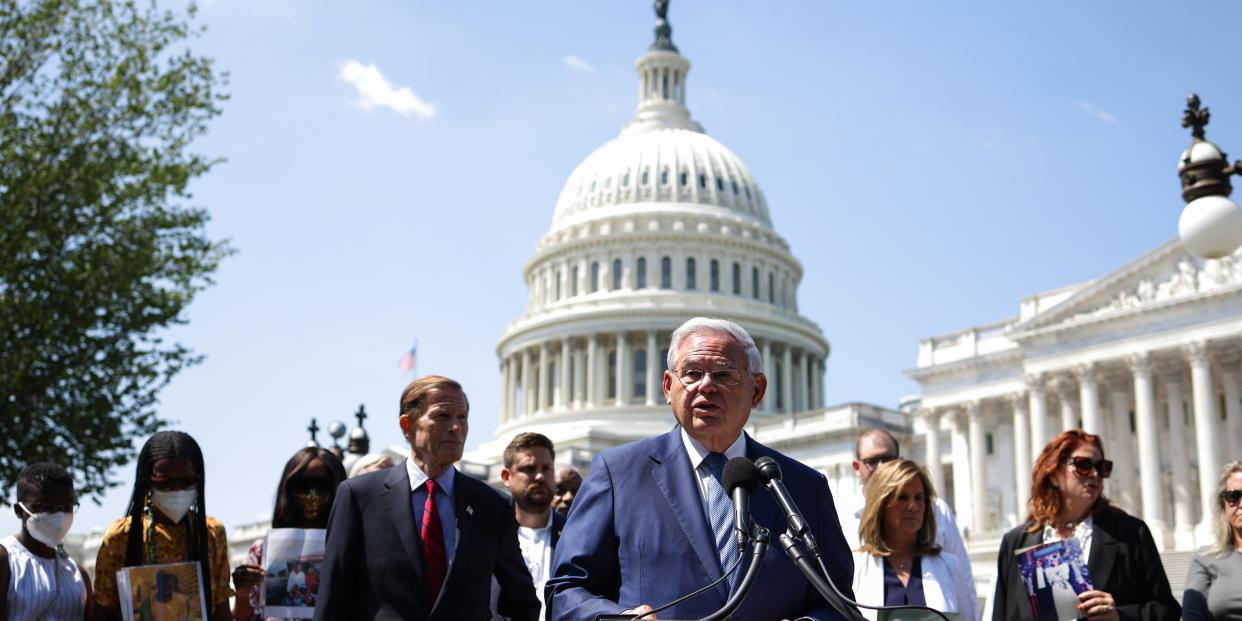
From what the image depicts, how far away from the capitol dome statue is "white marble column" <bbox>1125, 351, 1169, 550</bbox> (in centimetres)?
3250

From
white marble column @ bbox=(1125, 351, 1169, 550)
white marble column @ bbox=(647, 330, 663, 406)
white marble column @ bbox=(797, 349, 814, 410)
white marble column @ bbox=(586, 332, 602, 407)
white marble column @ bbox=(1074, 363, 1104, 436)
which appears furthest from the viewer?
white marble column @ bbox=(797, 349, 814, 410)

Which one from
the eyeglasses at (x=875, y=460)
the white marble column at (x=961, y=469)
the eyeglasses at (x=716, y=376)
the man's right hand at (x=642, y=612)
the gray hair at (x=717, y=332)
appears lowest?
the man's right hand at (x=642, y=612)

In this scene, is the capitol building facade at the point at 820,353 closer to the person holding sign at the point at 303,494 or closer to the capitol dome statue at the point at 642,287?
the capitol dome statue at the point at 642,287

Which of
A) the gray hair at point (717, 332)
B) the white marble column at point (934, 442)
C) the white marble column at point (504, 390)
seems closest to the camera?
the gray hair at point (717, 332)

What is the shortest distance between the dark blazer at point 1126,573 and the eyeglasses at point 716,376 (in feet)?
9.92

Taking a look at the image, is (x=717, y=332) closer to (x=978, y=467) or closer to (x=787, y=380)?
(x=978, y=467)

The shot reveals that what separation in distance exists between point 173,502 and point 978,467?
5064cm

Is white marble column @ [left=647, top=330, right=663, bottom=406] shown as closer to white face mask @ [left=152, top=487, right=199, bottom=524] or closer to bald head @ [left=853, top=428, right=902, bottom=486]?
bald head @ [left=853, top=428, right=902, bottom=486]

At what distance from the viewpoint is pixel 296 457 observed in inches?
352

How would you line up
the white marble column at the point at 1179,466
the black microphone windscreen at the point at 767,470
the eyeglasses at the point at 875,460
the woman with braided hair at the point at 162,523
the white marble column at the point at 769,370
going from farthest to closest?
the white marble column at the point at 769,370 → the white marble column at the point at 1179,466 → the eyeglasses at the point at 875,460 → the woman with braided hair at the point at 162,523 → the black microphone windscreen at the point at 767,470

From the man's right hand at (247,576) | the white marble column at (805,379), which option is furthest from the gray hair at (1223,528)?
the white marble column at (805,379)

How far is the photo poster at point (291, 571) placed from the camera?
7980mm

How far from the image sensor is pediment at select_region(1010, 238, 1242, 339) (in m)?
47.9

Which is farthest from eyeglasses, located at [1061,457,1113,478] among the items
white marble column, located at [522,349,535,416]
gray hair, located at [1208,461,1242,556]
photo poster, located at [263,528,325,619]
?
white marble column, located at [522,349,535,416]
